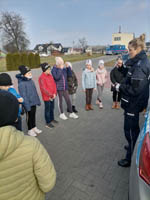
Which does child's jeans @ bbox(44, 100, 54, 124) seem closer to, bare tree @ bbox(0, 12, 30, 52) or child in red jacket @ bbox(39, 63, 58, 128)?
child in red jacket @ bbox(39, 63, 58, 128)

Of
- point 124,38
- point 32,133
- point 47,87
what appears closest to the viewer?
point 32,133

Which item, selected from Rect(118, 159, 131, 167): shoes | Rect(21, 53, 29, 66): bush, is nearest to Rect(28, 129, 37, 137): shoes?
Rect(118, 159, 131, 167): shoes

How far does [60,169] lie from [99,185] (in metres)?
0.74

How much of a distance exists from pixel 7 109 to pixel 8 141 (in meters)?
0.22

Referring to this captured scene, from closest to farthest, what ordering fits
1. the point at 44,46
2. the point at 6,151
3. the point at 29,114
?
the point at 6,151, the point at 29,114, the point at 44,46

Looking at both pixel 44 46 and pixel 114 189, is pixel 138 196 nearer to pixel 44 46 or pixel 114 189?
pixel 114 189

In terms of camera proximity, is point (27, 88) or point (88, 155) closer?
point (88, 155)

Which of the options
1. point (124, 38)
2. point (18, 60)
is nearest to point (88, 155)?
point (18, 60)

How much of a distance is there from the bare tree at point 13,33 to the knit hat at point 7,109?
137ft

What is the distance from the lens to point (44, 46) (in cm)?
8650

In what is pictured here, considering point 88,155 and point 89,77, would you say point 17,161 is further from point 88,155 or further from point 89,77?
point 89,77

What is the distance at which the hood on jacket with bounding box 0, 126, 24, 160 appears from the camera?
1.02 m

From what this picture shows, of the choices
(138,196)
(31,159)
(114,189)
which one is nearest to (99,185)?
(114,189)

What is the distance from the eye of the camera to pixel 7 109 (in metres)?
1.12
